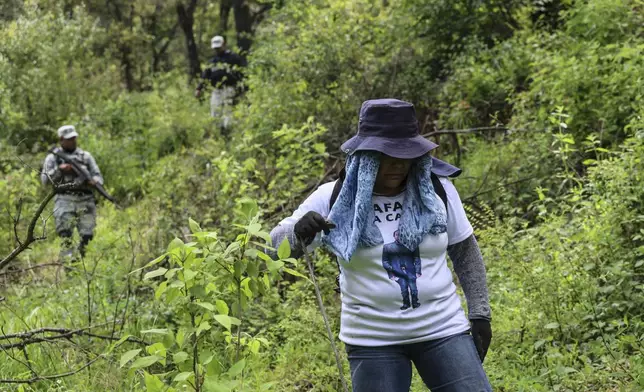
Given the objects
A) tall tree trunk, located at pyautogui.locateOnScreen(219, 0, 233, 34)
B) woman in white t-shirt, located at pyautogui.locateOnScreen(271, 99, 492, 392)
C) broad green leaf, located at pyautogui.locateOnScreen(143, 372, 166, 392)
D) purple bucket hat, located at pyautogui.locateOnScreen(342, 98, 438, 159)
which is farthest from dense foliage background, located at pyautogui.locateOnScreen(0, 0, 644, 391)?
tall tree trunk, located at pyautogui.locateOnScreen(219, 0, 233, 34)

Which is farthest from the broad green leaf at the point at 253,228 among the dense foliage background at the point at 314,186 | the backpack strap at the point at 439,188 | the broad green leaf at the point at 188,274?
the backpack strap at the point at 439,188

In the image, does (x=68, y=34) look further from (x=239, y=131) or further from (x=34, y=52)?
(x=239, y=131)

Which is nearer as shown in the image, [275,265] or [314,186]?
[275,265]

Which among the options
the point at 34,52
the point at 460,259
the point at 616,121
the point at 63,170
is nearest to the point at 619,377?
the point at 460,259

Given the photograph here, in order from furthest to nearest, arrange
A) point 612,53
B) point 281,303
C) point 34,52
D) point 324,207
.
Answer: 1. point 34,52
2. point 612,53
3. point 281,303
4. point 324,207

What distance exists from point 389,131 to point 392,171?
0.52ft

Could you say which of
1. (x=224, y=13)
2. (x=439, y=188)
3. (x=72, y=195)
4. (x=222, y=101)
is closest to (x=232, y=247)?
(x=439, y=188)

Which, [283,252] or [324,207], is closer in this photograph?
[283,252]

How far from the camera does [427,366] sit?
323 cm

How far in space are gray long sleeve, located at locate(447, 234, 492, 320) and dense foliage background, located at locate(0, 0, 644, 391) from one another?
29.9 inches

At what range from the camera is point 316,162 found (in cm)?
777

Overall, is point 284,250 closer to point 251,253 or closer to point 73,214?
point 251,253

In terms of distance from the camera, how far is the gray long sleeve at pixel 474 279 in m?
3.44

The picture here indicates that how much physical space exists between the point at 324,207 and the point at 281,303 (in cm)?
343
